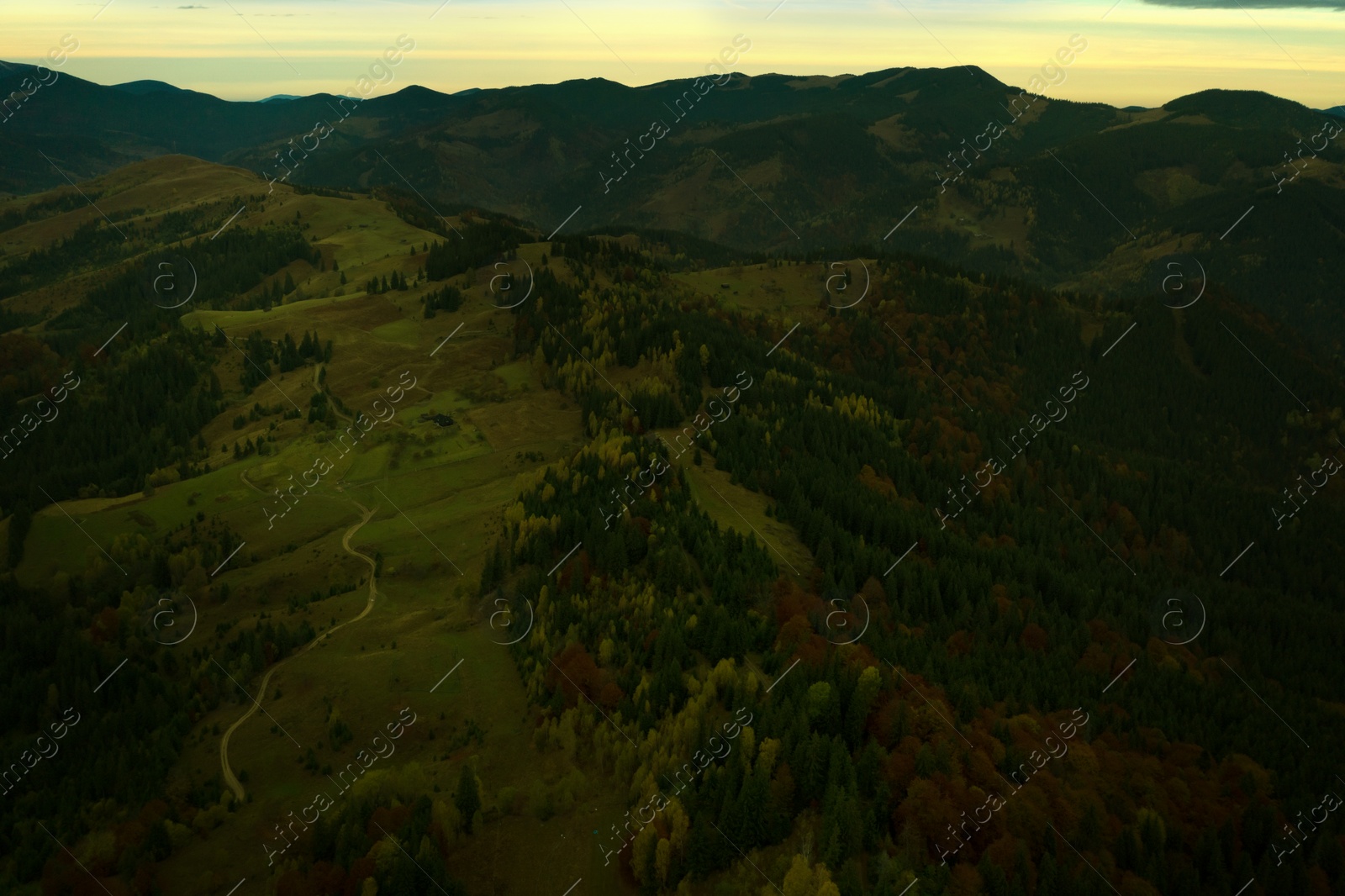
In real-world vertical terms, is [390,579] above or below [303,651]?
above

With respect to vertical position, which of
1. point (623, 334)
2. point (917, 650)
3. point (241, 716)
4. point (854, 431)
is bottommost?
point (241, 716)

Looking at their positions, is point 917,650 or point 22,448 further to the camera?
point 22,448

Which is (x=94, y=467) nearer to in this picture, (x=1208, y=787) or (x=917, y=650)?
(x=917, y=650)

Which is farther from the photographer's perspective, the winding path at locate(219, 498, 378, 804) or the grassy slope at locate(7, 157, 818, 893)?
the winding path at locate(219, 498, 378, 804)

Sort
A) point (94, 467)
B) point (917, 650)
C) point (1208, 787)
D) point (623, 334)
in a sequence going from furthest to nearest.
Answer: point (623, 334), point (94, 467), point (917, 650), point (1208, 787)

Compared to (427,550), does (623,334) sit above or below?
above

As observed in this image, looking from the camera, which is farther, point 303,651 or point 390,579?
point 390,579

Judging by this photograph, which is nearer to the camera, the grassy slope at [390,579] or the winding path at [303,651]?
the grassy slope at [390,579]

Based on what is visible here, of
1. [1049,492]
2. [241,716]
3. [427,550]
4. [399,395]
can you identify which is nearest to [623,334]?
[399,395]
